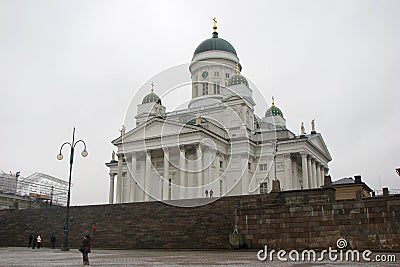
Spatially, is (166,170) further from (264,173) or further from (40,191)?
(40,191)

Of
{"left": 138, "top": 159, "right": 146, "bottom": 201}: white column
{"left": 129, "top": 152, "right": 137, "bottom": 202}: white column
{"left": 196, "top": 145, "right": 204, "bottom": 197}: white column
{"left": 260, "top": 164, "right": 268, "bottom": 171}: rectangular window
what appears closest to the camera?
{"left": 196, "top": 145, "right": 204, "bottom": 197}: white column

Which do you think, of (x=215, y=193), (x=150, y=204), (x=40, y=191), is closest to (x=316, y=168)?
(x=215, y=193)

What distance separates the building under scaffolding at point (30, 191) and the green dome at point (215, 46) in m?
32.4

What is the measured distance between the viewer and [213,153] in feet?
169

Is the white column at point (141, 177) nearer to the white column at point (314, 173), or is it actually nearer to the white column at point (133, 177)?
the white column at point (133, 177)

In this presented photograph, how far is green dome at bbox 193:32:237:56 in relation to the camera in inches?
2655

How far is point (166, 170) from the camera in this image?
51188mm

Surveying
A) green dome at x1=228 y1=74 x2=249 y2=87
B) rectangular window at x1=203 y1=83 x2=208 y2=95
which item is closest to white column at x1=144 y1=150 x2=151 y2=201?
green dome at x1=228 y1=74 x2=249 y2=87

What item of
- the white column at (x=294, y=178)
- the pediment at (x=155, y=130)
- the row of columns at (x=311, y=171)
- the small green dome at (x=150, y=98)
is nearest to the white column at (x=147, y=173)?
the pediment at (x=155, y=130)

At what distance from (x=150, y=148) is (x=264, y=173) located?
14543 millimetres

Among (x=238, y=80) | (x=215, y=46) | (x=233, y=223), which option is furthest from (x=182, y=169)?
(x=215, y=46)

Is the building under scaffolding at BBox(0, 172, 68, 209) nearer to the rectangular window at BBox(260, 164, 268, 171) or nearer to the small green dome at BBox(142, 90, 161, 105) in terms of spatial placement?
the small green dome at BBox(142, 90, 161, 105)

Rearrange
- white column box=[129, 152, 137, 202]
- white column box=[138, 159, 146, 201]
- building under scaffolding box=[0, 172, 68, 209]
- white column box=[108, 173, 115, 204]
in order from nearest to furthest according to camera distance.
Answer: white column box=[129, 152, 137, 202] → white column box=[138, 159, 146, 201] → white column box=[108, 173, 115, 204] → building under scaffolding box=[0, 172, 68, 209]

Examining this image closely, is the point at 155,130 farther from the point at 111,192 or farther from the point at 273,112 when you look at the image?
the point at 273,112
